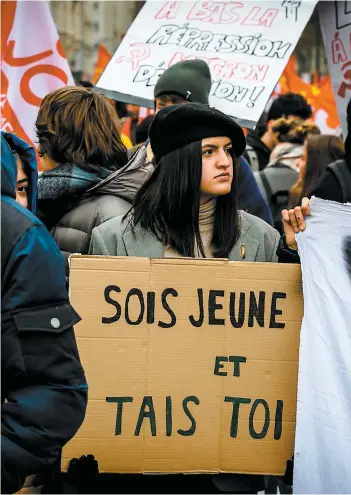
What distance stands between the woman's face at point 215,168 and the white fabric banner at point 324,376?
1.21 feet

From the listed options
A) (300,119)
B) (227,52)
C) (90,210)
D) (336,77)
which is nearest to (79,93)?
(90,210)

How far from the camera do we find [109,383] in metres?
3.12

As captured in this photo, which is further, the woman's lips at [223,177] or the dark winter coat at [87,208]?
the dark winter coat at [87,208]

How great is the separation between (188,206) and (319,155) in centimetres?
292

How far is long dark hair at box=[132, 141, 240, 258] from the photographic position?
11.4 feet

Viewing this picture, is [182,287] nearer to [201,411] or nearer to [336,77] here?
[201,411]

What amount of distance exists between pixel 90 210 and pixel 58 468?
1.07 m

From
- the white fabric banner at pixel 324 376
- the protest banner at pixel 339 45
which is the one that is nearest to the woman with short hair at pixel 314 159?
the protest banner at pixel 339 45

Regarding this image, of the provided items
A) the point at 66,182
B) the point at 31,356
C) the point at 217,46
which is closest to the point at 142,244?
the point at 66,182

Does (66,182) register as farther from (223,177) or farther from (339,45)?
(339,45)

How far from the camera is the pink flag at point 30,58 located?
223 inches

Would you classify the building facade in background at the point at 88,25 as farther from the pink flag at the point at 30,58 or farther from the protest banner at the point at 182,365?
the protest banner at the point at 182,365

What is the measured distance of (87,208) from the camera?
12.7 ft

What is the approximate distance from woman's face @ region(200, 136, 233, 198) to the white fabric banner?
368 millimetres
